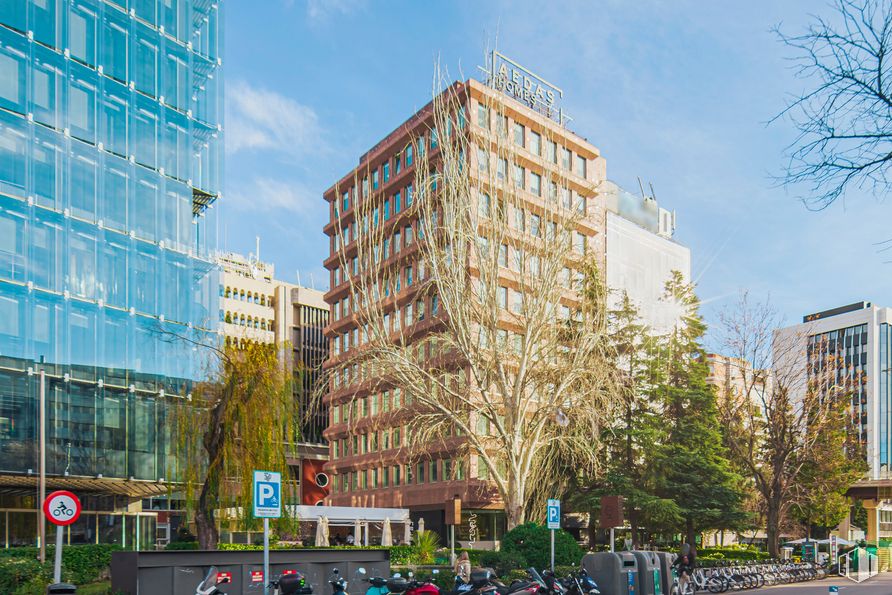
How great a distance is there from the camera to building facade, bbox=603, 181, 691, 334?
223ft

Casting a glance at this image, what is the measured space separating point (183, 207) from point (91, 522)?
1518 centimetres

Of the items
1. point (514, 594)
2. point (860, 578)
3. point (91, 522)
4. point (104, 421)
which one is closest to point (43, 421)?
point (104, 421)

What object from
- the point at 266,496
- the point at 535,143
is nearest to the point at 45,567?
the point at 266,496

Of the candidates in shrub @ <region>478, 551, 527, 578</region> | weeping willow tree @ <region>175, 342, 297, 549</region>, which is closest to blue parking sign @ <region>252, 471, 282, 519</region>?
shrub @ <region>478, 551, 527, 578</region>

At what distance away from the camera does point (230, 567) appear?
17797 mm

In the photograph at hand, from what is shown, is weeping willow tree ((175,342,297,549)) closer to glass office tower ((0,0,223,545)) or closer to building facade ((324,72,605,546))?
glass office tower ((0,0,223,545))

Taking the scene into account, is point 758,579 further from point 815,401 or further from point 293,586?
point 293,586

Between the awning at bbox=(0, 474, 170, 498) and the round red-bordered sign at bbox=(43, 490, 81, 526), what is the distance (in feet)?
66.2

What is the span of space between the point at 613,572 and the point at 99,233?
28.0 metres

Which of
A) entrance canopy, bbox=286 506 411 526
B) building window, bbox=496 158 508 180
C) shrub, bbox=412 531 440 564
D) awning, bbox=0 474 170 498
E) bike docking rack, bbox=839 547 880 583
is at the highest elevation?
building window, bbox=496 158 508 180

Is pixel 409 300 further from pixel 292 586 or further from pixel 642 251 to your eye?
pixel 292 586

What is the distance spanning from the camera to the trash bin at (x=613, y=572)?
18.6 meters

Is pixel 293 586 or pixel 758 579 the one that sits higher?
pixel 293 586

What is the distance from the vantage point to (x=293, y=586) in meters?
11.9
